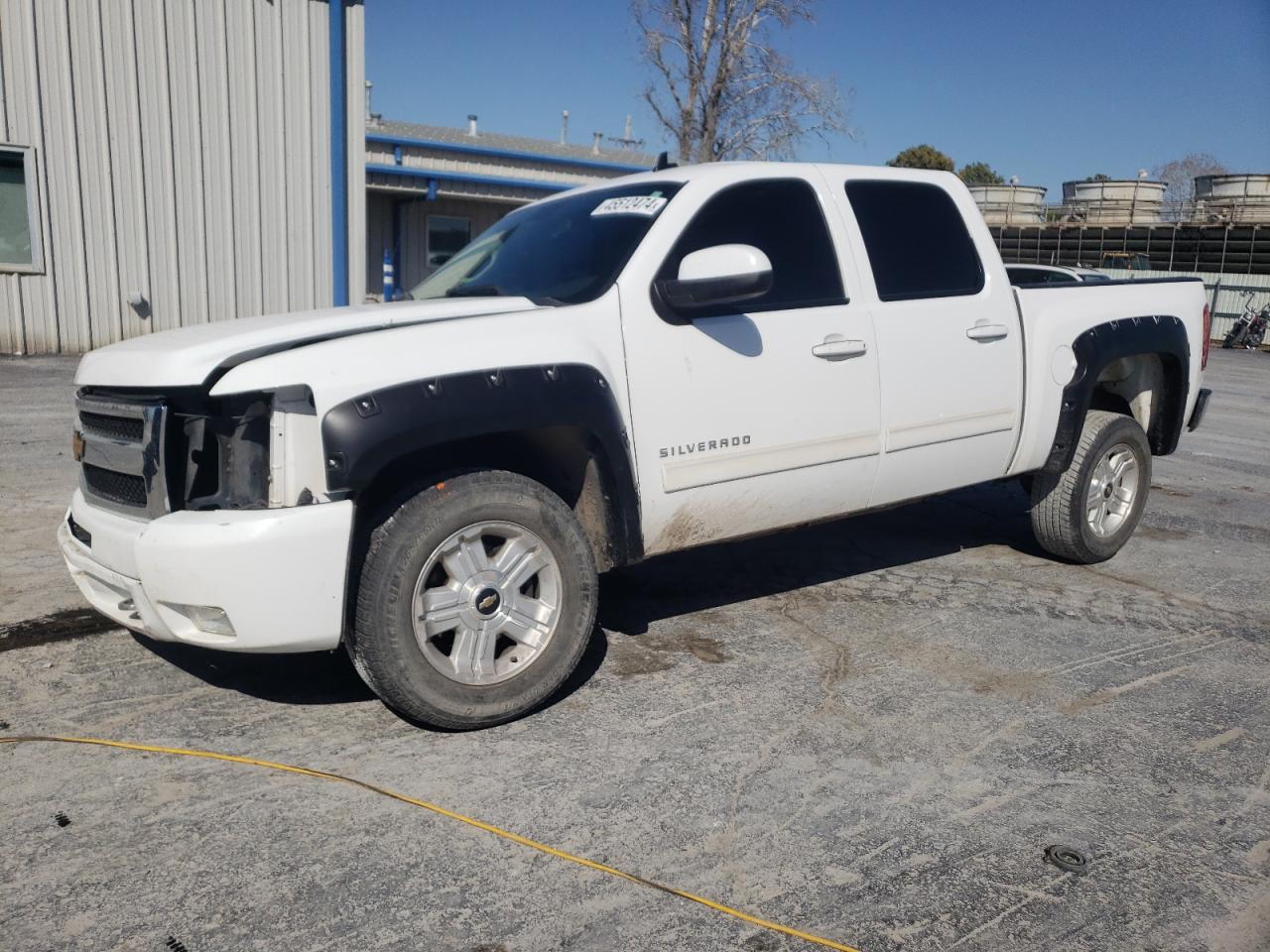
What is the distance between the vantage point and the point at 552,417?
11.3 feet

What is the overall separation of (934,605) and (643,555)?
5.84 ft

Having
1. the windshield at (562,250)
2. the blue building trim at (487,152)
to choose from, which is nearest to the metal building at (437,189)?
the blue building trim at (487,152)

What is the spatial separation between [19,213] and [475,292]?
11.1 m

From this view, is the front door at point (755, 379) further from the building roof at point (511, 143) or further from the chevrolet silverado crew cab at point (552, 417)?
the building roof at point (511, 143)

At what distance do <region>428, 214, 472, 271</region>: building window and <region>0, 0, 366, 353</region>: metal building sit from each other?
836 centimetres

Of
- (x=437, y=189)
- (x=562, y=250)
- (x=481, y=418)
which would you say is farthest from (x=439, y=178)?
(x=481, y=418)

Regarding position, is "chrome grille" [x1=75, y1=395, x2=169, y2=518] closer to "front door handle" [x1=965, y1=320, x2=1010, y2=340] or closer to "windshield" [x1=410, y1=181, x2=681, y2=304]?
"windshield" [x1=410, y1=181, x2=681, y2=304]

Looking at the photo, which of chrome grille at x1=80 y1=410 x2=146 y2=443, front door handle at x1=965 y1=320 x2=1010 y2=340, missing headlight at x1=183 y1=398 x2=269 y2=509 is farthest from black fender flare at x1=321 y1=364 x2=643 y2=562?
front door handle at x1=965 y1=320 x2=1010 y2=340

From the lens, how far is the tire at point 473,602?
10.5ft

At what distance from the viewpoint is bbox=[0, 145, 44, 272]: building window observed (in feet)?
40.7

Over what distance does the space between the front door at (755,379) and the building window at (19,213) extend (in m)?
11.5

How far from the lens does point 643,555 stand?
3.87 metres

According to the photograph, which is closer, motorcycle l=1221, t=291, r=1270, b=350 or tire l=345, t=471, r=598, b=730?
tire l=345, t=471, r=598, b=730

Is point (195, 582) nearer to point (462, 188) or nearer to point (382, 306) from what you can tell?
point (382, 306)
